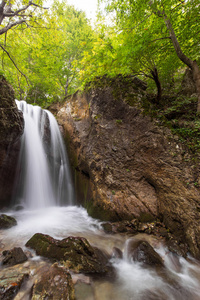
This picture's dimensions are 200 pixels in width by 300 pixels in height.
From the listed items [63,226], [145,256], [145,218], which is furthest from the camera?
[63,226]

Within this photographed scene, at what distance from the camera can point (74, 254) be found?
2.78 metres

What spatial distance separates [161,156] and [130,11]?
5.88m

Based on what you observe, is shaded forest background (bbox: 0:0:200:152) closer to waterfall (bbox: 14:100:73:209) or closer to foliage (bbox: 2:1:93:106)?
waterfall (bbox: 14:100:73:209)

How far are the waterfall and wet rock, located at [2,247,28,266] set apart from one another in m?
4.15

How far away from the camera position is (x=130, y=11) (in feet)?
17.0

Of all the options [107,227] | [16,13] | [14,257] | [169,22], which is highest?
[16,13]

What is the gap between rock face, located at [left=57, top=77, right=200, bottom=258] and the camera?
386 centimetres

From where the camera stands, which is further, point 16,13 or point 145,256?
point 16,13

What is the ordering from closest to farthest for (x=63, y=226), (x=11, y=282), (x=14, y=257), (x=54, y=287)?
1. (x=54, y=287)
2. (x=11, y=282)
3. (x=14, y=257)
4. (x=63, y=226)

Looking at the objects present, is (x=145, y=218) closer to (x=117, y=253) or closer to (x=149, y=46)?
(x=117, y=253)

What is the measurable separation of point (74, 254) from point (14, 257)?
1220 millimetres

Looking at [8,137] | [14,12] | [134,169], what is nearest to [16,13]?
[14,12]

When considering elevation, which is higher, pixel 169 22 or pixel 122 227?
pixel 169 22

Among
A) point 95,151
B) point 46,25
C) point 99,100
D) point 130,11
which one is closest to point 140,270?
point 95,151
